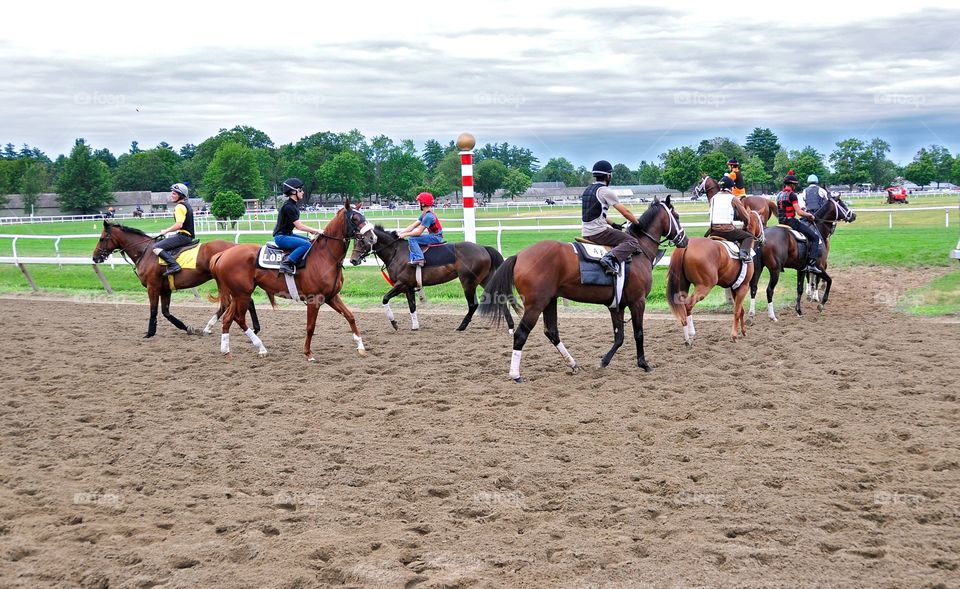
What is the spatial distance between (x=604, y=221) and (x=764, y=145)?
4700cm

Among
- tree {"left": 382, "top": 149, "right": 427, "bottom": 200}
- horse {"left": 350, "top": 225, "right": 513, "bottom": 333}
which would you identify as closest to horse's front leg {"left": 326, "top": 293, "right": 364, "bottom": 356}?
horse {"left": 350, "top": 225, "right": 513, "bottom": 333}

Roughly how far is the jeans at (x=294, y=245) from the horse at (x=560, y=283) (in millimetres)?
2899

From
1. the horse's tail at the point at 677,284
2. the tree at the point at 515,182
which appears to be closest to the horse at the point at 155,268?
the horse's tail at the point at 677,284

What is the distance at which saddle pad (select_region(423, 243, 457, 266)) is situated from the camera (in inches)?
491

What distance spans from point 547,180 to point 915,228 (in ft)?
322

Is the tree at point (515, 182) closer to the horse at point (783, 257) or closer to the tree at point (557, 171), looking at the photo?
the tree at point (557, 171)

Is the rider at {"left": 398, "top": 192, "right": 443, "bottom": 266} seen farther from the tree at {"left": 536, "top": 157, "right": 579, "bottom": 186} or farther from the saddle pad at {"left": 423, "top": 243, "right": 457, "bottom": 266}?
the tree at {"left": 536, "top": 157, "right": 579, "bottom": 186}

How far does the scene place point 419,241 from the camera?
41.0 feet

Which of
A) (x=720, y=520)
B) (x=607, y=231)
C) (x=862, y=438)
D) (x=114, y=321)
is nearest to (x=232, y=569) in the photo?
(x=720, y=520)

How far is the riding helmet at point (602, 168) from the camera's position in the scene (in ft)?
29.8

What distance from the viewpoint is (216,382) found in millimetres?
9383

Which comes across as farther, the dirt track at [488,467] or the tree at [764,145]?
the tree at [764,145]

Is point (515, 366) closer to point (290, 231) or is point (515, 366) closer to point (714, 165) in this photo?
point (290, 231)

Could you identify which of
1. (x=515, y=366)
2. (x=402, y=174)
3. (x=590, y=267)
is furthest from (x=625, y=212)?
(x=402, y=174)
